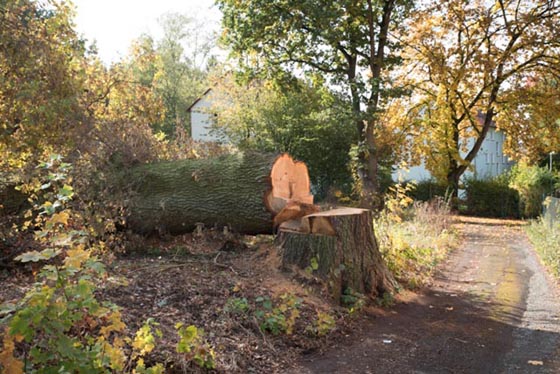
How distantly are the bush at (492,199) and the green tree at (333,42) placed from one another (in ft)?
31.9

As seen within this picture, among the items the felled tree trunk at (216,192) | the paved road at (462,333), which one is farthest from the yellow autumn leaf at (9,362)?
the felled tree trunk at (216,192)

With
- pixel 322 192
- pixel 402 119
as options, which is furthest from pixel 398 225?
pixel 402 119

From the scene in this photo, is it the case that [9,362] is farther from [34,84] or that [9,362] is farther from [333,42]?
[333,42]

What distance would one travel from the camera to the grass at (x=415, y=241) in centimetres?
881

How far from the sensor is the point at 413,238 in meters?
12.1

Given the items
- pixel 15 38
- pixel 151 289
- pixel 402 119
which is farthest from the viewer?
pixel 402 119

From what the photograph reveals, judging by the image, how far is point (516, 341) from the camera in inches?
225

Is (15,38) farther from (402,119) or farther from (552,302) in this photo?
(402,119)

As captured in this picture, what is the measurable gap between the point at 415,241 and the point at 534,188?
16.1 m

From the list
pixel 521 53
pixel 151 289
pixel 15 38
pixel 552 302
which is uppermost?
pixel 521 53

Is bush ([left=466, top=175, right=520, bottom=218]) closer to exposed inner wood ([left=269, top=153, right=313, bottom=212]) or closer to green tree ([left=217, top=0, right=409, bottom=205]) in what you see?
green tree ([left=217, top=0, right=409, bottom=205])

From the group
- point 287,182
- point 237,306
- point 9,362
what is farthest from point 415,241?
point 9,362

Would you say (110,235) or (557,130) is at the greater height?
(557,130)

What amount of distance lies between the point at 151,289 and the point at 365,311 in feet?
8.30
